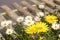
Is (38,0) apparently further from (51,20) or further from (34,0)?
(51,20)

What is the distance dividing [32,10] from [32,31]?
2.71 ft

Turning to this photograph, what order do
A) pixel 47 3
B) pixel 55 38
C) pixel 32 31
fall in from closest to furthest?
pixel 32 31
pixel 55 38
pixel 47 3

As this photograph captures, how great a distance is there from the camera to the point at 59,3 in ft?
6.24

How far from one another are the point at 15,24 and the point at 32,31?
1.98ft

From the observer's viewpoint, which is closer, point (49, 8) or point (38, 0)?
point (49, 8)

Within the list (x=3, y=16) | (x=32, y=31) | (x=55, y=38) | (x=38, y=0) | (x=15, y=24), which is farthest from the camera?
(x=38, y=0)

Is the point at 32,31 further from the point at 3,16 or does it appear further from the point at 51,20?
the point at 3,16

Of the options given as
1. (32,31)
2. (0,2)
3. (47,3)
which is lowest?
(0,2)

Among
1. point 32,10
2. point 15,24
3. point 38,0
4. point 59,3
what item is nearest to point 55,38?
point 15,24

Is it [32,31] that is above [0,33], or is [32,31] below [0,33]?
above

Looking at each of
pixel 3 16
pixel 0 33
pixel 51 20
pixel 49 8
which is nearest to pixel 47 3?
pixel 49 8

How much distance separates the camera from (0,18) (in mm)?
1647

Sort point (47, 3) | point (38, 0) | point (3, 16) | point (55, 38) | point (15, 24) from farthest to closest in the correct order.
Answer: point (38, 0)
point (47, 3)
point (3, 16)
point (15, 24)
point (55, 38)

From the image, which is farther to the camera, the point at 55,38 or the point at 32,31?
the point at 55,38
